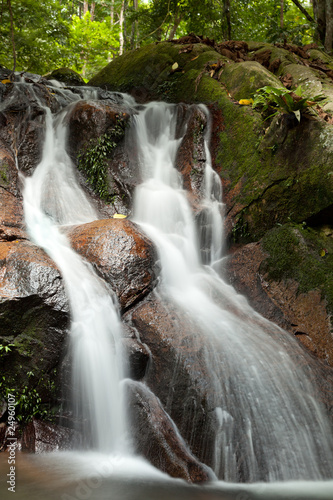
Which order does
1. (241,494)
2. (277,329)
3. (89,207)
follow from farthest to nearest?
(89,207), (277,329), (241,494)

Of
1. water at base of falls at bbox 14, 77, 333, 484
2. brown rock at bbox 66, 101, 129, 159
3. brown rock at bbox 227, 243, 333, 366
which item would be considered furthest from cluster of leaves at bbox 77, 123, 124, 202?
brown rock at bbox 227, 243, 333, 366

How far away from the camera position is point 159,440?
357 cm

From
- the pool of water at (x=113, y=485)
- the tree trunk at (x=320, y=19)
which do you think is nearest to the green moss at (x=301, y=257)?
the pool of water at (x=113, y=485)

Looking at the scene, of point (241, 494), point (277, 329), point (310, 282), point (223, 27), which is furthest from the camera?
point (223, 27)

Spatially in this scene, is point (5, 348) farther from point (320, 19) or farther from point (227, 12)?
point (227, 12)

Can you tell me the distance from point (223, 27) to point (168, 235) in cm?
1050

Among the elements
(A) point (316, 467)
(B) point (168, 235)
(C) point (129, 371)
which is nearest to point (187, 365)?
(C) point (129, 371)

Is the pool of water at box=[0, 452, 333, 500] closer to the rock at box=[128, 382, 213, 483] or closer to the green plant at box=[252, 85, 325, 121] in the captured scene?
the rock at box=[128, 382, 213, 483]

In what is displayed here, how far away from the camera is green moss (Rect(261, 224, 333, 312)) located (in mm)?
5273

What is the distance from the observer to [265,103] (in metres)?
6.54

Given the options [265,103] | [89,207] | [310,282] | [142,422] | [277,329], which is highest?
[265,103]

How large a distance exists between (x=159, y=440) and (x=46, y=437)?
3.89 ft

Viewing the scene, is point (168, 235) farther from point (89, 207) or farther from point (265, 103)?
point (265, 103)

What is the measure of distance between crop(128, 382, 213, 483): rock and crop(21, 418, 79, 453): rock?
70 centimetres
